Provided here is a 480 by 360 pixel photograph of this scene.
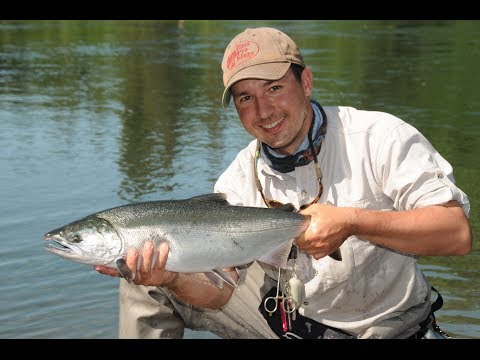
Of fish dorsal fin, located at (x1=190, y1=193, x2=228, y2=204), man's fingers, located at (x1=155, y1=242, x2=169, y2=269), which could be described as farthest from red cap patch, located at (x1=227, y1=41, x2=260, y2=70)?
man's fingers, located at (x1=155, y1=242, x2=169, y2=269)

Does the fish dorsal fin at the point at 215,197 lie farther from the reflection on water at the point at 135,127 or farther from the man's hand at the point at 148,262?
the reflection on water at the point at 135,127

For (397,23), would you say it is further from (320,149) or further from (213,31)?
(320,149)

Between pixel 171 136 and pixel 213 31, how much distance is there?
61.7 feet

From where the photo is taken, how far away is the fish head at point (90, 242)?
14.6 ft

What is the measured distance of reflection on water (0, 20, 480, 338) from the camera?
7148 mm

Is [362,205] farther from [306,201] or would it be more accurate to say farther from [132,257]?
[132,257]

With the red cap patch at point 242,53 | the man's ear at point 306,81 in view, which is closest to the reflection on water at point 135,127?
the man's ear at point 306,81

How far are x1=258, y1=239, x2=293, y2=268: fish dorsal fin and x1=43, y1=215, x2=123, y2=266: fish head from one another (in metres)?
0.74

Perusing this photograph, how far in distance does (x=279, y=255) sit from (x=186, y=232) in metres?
0.50

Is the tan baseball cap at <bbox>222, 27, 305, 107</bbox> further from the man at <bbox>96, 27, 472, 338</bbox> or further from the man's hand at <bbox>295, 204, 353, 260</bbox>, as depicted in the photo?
the man's hand at <bbox>295, 204, 353, 260</bbox>

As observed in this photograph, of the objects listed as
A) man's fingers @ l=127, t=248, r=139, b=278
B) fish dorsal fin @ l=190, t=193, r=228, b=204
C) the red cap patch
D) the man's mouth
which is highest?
the red cap patch

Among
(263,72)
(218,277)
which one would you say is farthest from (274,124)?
(218,277)

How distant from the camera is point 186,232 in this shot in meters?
4.49
